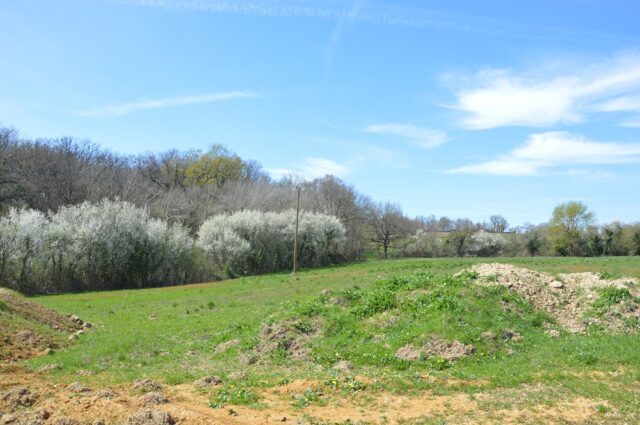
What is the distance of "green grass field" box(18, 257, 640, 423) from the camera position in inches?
376

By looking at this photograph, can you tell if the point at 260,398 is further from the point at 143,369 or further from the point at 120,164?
the point at 120,164

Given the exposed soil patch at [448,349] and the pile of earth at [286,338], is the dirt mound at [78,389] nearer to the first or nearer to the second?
the pile of earth at [286,338]

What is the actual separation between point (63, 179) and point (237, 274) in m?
28.4

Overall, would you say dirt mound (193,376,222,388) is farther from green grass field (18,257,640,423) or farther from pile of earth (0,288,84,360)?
pile of earth (0,288,84,360)

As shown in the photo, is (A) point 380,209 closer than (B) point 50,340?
No

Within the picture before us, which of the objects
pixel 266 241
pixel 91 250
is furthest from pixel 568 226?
pixel 91 250

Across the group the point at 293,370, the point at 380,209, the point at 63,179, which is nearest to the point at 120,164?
the point at 63,179

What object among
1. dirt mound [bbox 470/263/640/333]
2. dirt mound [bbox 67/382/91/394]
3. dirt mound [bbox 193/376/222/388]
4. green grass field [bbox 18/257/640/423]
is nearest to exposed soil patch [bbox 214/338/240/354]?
green grass field [bbox 18/257/640/423]

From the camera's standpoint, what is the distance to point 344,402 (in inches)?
Answer: 353

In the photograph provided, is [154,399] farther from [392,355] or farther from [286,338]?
[392,355]

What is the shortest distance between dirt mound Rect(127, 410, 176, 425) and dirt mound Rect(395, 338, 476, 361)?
6.29 metres

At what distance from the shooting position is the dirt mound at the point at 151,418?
717 centimetres

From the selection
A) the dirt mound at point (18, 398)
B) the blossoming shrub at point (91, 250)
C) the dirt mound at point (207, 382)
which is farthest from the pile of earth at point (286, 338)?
the blossoming shrub at point (91, 250)

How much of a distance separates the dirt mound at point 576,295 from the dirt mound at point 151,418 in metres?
11.3
